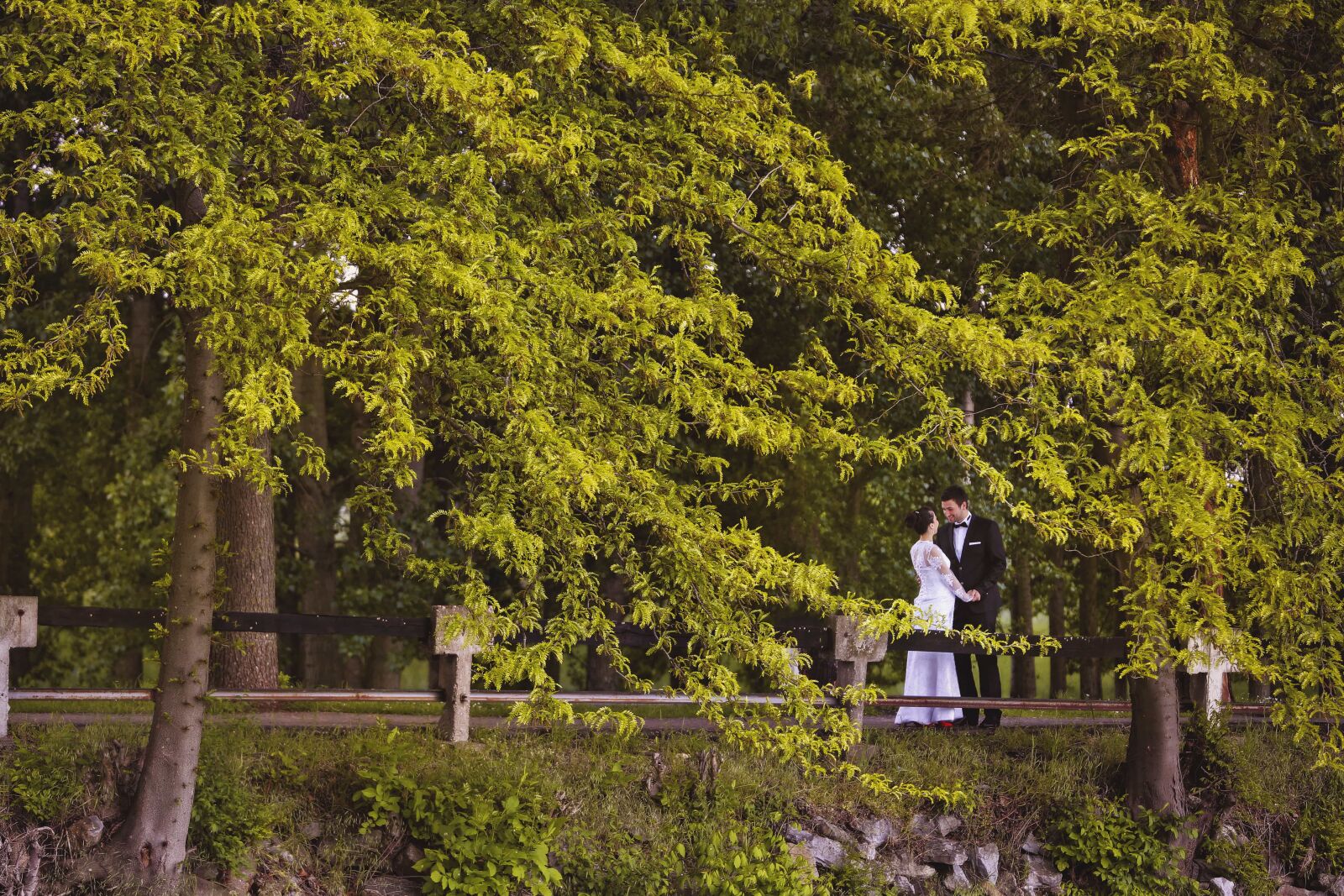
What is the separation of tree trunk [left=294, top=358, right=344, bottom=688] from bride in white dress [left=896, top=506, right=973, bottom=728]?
30.3ft

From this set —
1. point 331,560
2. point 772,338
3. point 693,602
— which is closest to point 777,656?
point 693,602

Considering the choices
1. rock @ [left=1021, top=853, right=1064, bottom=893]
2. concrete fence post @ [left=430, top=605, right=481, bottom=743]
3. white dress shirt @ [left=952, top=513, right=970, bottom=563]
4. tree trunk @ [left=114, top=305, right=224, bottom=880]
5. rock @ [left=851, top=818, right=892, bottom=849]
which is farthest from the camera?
white dress shirt @ [left=952, top=513, right=970, bottom=563]

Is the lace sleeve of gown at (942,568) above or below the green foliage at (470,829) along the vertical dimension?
above

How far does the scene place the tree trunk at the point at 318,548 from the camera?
18.8 meters

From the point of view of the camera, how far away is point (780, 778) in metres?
10.9

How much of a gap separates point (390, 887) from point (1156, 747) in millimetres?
6149

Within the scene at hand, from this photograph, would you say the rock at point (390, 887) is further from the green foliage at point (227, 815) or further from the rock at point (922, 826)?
the rock at point (922, 826)

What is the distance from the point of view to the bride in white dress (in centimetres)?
1222

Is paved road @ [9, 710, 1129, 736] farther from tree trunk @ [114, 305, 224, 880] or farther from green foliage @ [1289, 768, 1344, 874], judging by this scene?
green foliage @ [1289, 768, 1344, 874]

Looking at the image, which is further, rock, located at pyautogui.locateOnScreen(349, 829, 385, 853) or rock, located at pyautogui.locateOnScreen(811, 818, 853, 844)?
rock, located at pyautogui.locateOnScreen(811, 818, 853, 844)

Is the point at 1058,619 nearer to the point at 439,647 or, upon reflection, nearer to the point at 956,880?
the point at 956,880

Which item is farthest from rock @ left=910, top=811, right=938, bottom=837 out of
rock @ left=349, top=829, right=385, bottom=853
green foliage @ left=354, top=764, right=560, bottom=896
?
rock @ left=349, top=829, right=385, bottom=853

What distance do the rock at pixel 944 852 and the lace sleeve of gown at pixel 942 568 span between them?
7.08ft

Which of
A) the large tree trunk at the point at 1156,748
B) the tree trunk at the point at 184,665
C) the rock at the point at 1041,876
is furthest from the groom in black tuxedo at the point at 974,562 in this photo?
the tree trunk at the point at 184,665
